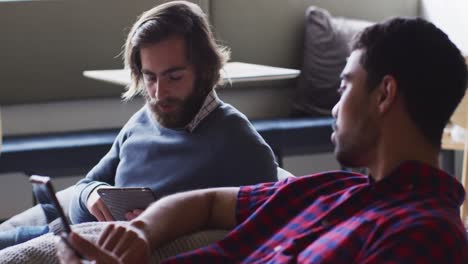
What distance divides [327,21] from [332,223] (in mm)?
3020

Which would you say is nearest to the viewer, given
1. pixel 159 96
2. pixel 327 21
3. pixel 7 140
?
pixel 159 96

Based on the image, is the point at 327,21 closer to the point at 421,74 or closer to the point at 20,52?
the point at 20,52

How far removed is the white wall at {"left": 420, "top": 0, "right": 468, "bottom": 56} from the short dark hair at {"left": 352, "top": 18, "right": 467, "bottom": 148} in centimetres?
312

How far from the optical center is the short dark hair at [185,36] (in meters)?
2.03

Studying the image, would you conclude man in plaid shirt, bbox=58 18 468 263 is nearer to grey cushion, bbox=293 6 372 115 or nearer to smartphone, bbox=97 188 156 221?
smartphone, bbox=97 188 156 221

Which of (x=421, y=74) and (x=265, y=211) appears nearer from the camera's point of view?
(x=421, y=74)

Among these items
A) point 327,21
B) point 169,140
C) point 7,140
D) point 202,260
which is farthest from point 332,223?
point 327,21

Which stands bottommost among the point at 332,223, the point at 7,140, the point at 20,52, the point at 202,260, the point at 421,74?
the point at 7,140

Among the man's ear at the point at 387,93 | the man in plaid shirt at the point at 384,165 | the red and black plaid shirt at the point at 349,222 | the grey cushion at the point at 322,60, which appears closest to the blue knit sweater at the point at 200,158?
the red and black plaid shirt at the point at 349,222

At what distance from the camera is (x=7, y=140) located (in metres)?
3.79

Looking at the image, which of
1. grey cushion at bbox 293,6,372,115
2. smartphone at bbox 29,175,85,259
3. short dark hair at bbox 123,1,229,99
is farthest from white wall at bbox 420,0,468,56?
smartphone at bbox 29,175,85,259

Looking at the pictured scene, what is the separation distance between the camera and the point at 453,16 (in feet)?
14.7

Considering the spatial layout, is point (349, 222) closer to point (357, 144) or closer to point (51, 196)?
point (357, 144)

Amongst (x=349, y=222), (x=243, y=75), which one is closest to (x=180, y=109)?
(x=349, y=222)
